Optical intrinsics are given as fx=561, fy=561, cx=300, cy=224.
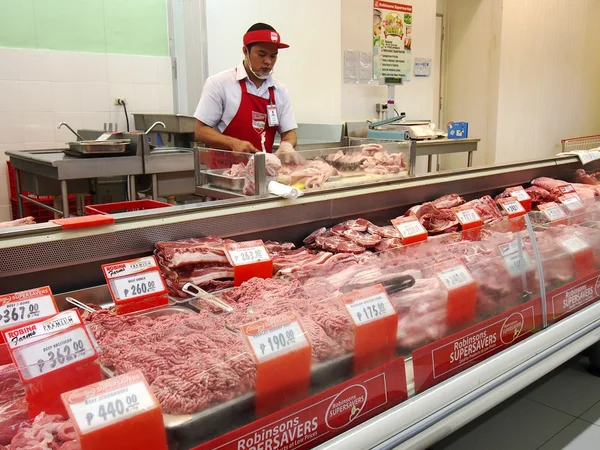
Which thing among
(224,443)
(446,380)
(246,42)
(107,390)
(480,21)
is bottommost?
(446,380)

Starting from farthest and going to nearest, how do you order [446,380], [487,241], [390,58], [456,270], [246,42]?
[390,58]
[246,42]
[487,241]
[456,270]
[446,380]

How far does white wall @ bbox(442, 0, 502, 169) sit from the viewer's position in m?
7.96

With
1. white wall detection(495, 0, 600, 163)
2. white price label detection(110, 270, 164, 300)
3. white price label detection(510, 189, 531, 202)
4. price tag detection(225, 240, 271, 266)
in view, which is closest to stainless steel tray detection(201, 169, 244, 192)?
price tag detection(225, 240, 271, 266)

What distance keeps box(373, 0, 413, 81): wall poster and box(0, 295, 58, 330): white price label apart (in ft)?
17.9

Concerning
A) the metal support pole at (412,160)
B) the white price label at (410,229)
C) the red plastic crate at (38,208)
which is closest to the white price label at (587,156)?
the metal support pole at (412,160)

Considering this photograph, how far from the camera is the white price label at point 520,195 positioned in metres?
3.24

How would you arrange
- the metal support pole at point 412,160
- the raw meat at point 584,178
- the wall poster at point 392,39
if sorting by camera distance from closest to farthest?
the metal support pole at point 412,160 < the raw meat at point 584,178 < the wall poster at point 392,39

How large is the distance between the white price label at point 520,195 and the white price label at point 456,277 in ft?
5.12

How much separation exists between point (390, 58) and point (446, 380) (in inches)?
218

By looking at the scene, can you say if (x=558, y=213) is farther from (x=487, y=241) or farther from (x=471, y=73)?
(x=471, y=73)

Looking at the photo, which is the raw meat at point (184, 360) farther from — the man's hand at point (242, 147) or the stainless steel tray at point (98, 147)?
the stainless steel tray at point (98, 147)

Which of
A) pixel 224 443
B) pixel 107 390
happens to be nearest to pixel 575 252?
pixel 224 443

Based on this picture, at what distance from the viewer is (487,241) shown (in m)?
2.15

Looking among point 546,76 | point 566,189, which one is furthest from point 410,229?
point 546,76
